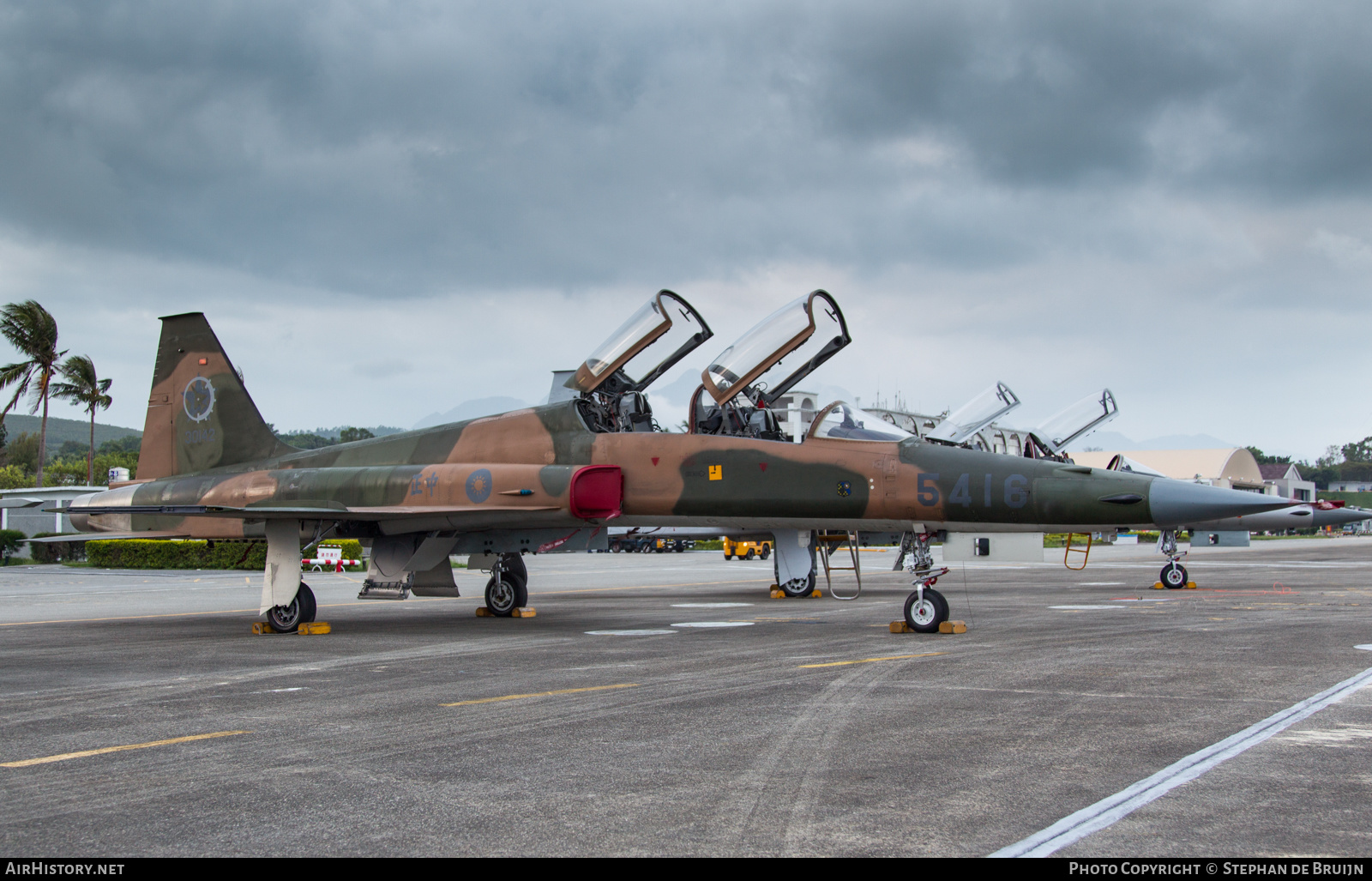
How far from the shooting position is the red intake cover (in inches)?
505

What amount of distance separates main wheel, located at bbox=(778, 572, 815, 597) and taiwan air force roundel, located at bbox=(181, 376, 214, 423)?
1054 centimetres

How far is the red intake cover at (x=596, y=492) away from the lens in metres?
12.8

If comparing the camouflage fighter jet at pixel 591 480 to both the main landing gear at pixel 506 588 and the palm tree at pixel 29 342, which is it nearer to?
the main landing gear at pixel 506 588

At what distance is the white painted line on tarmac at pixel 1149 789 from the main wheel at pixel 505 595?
10692 mm

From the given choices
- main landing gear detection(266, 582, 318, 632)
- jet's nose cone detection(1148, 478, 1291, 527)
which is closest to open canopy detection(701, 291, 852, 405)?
jet's nose cone detection(1148, 478, 1291, 527)

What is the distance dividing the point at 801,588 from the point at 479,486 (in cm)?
848

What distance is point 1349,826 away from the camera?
13.3 feet

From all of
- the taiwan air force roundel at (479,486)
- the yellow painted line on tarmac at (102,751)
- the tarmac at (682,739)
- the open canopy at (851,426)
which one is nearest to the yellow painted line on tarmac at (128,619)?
the tarmac at (682,739)

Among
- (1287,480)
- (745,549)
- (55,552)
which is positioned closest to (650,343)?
(745,549)

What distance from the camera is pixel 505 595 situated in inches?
607

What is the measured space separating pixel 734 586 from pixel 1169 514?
14.8 metres
